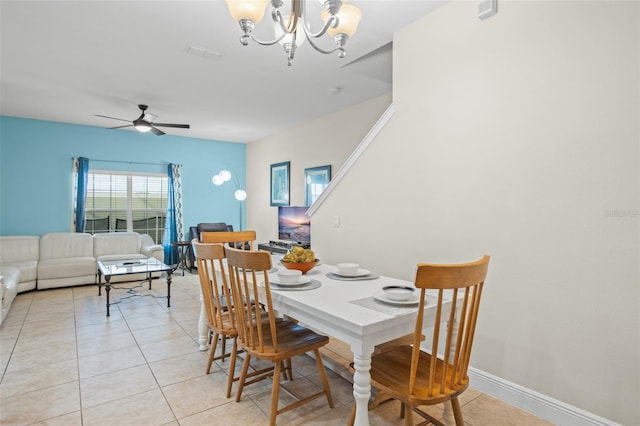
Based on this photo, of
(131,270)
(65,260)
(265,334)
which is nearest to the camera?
(265,334)

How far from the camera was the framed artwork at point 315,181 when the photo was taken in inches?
211

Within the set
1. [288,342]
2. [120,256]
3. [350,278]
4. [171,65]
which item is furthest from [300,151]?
[288,342]

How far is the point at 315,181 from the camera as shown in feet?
18.4

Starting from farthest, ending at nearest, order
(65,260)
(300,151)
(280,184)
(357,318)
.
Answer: (280,184)
(300,151)
(65,260)
(357,318)

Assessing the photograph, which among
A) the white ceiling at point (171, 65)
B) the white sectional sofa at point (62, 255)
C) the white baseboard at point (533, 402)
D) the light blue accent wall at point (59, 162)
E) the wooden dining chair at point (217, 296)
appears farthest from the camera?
the light blue accent wall at point (59, 162)

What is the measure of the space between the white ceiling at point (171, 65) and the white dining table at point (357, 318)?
2.09 meters

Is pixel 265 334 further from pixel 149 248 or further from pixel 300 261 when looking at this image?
pixel 149 248

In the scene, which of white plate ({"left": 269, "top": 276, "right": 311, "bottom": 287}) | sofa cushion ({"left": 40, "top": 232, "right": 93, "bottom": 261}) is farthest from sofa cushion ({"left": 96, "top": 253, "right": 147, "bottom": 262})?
white plate ({"left": 269, "top": 276, "right": 311, "bottom": 287})

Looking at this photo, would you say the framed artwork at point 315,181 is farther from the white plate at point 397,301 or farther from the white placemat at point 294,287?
the white plate at point 397,301

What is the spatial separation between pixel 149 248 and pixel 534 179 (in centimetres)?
581

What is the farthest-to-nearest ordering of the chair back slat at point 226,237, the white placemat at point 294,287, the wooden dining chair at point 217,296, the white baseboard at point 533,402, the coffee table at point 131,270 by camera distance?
the coffee table at point 131,270
the chair back slat at point 226,237
the wooden dining chair at point 217,296
the white placemat at point 294,287
the white baseboard at point 533,402

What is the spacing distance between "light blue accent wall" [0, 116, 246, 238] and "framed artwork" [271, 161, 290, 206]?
1668 mm

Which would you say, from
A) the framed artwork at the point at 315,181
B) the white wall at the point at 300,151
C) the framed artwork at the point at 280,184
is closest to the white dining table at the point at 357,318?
the white wall at the point at 300,151

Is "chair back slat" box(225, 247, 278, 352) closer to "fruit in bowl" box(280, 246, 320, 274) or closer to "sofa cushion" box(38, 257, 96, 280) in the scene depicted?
"fruit in bowl" box(280, 246, 320, 274)
